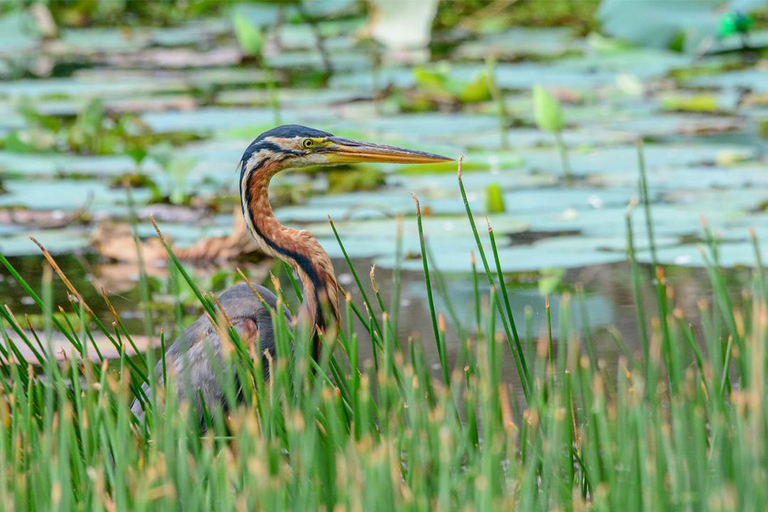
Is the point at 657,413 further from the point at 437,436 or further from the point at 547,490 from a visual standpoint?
the point at 437,436

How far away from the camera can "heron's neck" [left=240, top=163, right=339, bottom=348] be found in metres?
2.60

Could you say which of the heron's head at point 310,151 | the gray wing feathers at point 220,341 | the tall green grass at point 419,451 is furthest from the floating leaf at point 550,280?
the tall green grass at point 419,451

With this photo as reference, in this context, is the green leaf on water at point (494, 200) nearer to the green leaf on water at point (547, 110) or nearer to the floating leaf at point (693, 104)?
the green leaf on water at point (547, 110)

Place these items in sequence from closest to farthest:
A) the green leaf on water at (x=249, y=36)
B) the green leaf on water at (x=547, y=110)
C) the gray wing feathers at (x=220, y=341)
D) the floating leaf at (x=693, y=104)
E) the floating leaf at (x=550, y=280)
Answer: the gray wing feathers at (x=220, y=341), the floating leaf at (x=550, y=280), the green leaf on water at (x=547, y=110), the green leaf on water at (x=249, y=36), the floating leaf at (x=693, y=104)

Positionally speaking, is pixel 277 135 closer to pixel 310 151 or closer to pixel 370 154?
pixel 310 151

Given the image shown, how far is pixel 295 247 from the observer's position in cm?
262

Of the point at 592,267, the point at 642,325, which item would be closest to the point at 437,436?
the point at 642,325

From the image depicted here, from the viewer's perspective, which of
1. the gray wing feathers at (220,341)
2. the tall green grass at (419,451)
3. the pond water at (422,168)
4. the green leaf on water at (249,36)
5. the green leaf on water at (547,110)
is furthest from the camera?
the green leaf on water at (249,36)

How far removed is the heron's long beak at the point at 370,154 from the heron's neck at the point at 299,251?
206 millimetres

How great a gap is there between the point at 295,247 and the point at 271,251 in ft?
0.20

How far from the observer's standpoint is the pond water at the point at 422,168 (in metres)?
3.87

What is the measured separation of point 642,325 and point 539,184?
2906mm

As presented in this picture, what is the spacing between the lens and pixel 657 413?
1622 millimetres

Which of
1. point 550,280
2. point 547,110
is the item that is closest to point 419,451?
point 550,280
